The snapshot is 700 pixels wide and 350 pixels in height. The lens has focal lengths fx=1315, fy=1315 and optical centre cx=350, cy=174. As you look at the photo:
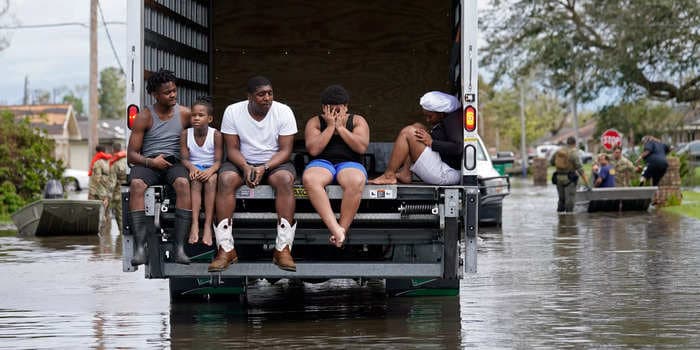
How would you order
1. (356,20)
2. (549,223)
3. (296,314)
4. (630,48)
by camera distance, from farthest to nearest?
(630,48), (549,223), (356,20), (296,314)

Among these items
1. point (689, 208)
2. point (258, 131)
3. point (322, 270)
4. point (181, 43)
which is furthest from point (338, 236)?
point (689, 208)

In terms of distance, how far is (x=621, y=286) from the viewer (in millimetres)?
13461

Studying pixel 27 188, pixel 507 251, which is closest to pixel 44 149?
pixel 27 188

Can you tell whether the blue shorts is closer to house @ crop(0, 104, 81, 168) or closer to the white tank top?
the white tank top

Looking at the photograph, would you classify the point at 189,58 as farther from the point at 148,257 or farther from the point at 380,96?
the point at 148,257

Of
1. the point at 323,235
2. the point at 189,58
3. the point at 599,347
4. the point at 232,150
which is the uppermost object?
the point at 189,58

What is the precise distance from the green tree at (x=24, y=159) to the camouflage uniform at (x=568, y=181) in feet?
36.8

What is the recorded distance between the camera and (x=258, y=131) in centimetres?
1060

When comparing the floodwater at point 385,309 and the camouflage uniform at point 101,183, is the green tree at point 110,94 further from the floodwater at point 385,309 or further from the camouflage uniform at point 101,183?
the floodwater at point 385,309

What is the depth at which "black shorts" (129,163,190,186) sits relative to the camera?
34.2 ft

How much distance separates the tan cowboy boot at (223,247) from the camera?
10.2m

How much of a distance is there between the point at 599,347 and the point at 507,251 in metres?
8.98

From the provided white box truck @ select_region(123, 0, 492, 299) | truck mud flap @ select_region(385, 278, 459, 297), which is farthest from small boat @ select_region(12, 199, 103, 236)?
truck mud flap @ select_region(385, 278, 459, 297)

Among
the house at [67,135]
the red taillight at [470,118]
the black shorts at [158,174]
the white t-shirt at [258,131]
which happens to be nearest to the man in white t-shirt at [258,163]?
the white t-shirt at [258,131]
